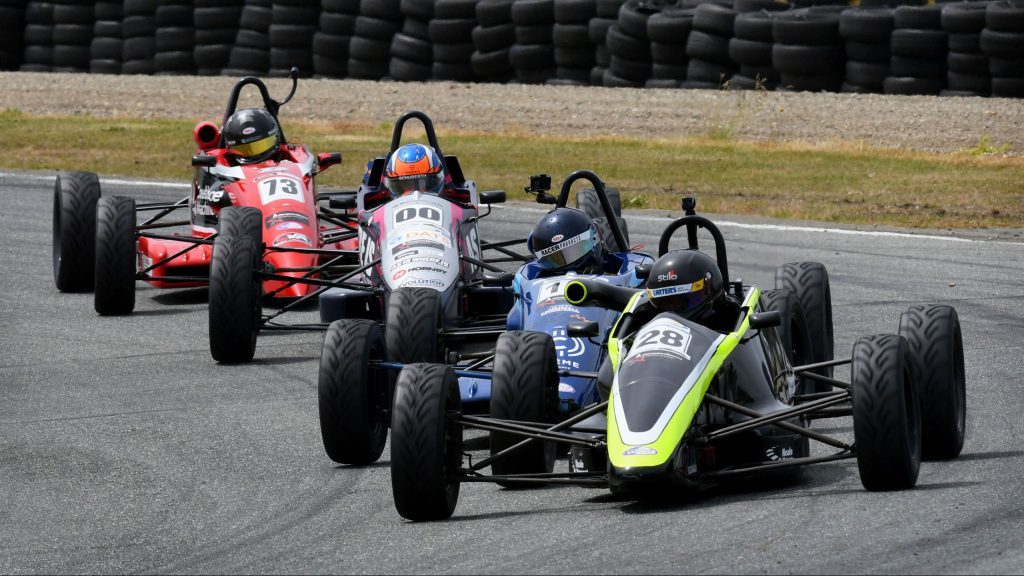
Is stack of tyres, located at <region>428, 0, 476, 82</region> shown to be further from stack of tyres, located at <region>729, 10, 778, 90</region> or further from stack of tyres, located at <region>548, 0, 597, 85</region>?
stack of tyres, located at <region>729, 10, 778, 90</region>

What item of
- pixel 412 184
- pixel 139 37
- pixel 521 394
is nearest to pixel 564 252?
pixel 521 394

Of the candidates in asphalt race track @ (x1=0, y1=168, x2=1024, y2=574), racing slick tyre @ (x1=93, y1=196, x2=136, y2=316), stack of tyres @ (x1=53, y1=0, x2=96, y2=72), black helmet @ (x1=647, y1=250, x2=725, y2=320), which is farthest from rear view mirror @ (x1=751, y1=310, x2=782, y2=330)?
stack of tyres @ (x1=53, y1=0, x2=96, y2=72)

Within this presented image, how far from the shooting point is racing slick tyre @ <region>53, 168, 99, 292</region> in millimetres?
15086

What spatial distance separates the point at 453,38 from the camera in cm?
2947

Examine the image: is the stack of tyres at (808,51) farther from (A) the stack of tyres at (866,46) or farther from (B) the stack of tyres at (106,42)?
(B) the stack of tyres at (106,42)

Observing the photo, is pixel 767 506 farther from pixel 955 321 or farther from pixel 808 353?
pixel 808 353

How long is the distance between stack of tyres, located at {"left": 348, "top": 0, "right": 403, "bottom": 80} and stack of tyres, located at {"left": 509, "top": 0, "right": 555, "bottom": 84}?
2.19 m

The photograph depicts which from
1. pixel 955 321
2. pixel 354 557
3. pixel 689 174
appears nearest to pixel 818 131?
pixel 689 174

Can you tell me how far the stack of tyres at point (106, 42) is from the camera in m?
31.4

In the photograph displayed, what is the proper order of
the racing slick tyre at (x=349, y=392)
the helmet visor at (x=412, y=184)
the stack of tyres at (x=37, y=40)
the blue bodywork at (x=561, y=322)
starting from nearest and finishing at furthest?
the racing slick tyre at (x=349, y=392)
the blue bodywork at (x=561, y=322)
the helmet visor at (x=412, y=184)
the stack of tyres at (x=37, y=40)

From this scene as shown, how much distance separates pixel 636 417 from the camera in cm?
771

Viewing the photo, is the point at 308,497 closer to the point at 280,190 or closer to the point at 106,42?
the point at 280,190

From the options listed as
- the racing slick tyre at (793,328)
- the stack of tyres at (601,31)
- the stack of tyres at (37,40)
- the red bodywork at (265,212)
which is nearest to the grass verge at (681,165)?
the stack of tyres at (601,31)

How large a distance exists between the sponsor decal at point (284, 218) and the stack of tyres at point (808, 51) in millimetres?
12257
